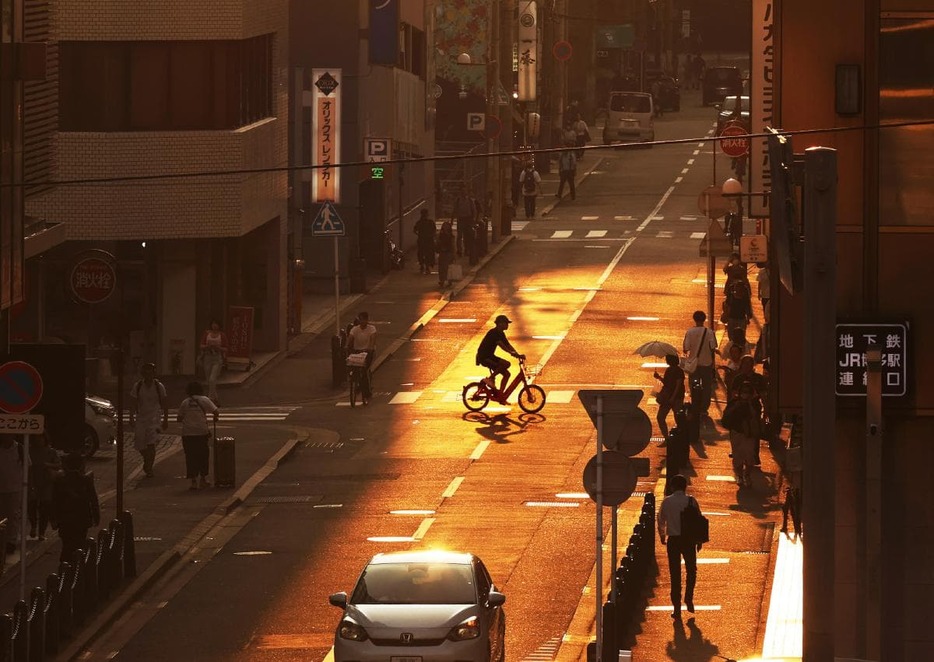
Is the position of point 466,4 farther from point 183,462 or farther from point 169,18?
point 183,462

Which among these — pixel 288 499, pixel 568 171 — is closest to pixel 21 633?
pixel 288 499

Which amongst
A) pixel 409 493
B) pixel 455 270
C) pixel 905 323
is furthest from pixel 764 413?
pixel 455 270

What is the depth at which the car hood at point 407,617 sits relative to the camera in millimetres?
20578

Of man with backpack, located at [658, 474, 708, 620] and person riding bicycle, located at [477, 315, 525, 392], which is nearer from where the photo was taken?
man with backpack, located at [658, 474, 708, 620]

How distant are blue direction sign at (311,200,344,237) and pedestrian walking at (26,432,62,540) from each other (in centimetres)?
1614

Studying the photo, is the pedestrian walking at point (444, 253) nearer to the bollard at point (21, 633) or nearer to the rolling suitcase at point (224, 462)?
the rolling suitcase at point (224, 462)

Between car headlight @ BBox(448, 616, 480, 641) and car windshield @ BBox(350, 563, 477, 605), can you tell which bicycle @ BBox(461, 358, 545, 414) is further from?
car headlight @ BBox(448, 616, 480, 641)

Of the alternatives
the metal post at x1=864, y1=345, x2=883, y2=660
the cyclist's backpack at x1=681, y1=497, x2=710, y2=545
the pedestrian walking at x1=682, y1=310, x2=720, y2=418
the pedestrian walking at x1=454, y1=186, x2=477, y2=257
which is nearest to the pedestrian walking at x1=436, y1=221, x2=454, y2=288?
Answer: the pedestrian walking at x1=454, y1=186, x2=477, y2=257

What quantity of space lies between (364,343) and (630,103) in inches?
2115

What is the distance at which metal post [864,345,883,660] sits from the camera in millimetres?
18688

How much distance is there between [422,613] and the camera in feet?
68.5

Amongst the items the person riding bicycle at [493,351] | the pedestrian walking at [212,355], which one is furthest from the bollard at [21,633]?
the pedestrian walking at [212,355]

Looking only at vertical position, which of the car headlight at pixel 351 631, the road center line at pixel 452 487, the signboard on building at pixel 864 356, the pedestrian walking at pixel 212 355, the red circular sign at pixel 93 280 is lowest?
the road center line at pixel 452 487

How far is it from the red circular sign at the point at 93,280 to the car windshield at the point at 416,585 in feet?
34.8
